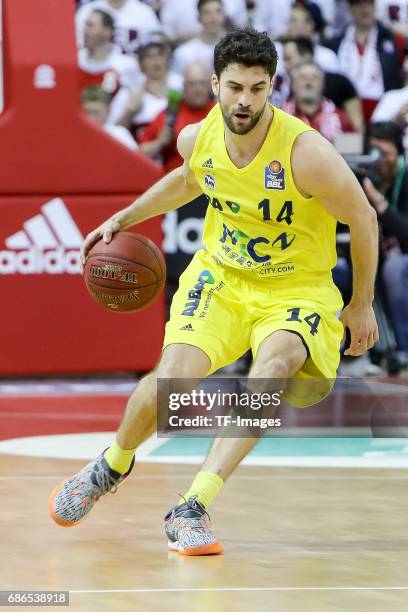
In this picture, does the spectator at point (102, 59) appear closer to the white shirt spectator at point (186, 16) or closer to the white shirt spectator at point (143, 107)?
the white shirt spectator at point (143, 107)

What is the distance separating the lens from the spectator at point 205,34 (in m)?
11.7

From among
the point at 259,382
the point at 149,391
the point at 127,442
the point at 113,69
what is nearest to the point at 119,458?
the point at 127,442

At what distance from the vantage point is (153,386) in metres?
5.37

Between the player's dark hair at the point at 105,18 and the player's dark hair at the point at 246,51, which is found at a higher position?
the player's dark hair at the point at 246,51

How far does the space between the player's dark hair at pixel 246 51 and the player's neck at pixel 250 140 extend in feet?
0.59

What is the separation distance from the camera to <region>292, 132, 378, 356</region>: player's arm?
5.30 meters

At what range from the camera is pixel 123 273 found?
602cm

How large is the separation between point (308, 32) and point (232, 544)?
7233 millimetres

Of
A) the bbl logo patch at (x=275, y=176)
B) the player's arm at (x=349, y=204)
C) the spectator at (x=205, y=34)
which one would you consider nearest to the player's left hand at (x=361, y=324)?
the player's arm at (x=349, y=204)

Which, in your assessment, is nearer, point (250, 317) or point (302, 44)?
point (250, 317)

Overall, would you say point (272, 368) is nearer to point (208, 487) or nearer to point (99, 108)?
point (208, 487)

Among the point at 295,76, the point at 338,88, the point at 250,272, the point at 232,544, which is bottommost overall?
the point at 232,544

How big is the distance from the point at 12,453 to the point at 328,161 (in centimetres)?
291

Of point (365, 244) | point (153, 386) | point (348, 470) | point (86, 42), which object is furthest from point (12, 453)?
point (86, 42)
